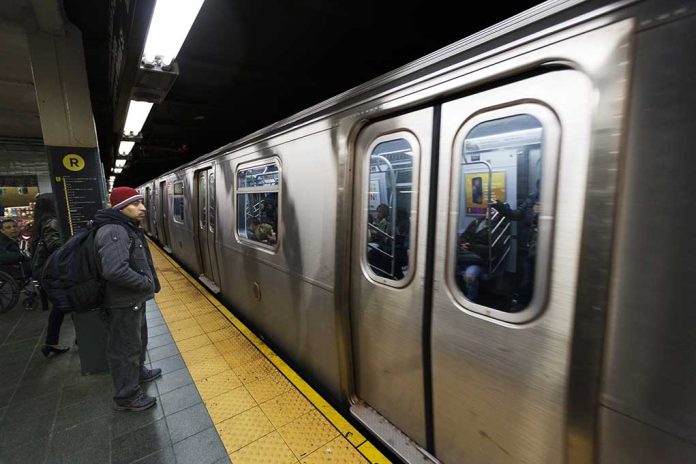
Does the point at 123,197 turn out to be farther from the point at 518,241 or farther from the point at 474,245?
the point at 518,241

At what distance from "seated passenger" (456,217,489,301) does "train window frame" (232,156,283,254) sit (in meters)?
1.82

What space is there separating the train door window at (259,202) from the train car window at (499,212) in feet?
6.23

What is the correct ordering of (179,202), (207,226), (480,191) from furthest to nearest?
(179,202), (207,226), (480,191)

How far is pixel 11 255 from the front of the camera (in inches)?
204

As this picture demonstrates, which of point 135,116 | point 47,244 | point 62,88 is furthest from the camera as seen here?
point 135,116

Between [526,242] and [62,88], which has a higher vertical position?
[62,88]

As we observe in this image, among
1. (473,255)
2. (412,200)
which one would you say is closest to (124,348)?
(412,200)

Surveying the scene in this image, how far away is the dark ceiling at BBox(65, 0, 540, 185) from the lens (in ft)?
11.8

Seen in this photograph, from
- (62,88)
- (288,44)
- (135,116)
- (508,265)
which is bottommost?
(508,265)

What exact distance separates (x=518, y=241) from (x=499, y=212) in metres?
0.16

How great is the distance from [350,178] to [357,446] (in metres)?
1.83

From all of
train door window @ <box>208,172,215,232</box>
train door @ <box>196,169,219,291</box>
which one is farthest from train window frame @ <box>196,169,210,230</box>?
train door window @ <box>208,172,215,232</box>

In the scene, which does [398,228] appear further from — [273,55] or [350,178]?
[273,55]

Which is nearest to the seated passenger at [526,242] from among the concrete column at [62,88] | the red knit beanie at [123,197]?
the red knit beanie at [123,197]
